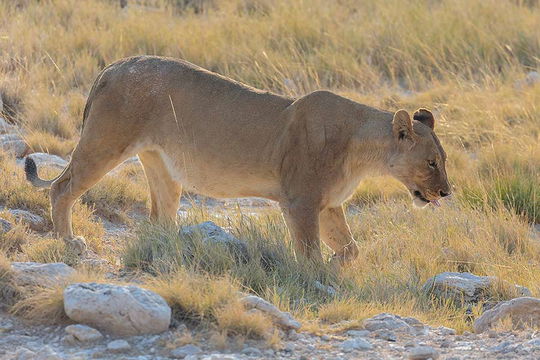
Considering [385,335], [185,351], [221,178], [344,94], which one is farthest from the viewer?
[344,94]

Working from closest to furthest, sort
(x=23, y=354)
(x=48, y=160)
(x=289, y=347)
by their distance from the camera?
(x=23, y=354) → (x=289, y=347) → (x=48, y=160)

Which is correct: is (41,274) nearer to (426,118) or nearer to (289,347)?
(289,347)

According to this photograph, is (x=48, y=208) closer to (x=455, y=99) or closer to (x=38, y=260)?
(x=38, y=260)

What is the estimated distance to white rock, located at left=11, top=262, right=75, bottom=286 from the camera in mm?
6441

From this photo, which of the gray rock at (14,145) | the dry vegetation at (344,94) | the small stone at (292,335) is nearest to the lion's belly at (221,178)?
the dry vegetation at (344,94)

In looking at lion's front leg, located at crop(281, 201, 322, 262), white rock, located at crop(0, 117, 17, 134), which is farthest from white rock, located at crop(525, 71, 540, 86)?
lion's front leg, located at crop(281, 201, 322, 262)

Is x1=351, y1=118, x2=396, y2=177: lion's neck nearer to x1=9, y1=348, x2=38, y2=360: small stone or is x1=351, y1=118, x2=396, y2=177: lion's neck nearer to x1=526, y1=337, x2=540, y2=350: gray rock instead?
x1=526, y1=337, x2=540, y2=350: gray rock

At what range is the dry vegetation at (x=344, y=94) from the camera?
7355mm

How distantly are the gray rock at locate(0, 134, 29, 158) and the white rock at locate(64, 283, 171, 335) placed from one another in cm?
514

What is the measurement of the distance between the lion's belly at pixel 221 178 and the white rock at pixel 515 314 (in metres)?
1.99

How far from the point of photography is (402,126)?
8164 mm

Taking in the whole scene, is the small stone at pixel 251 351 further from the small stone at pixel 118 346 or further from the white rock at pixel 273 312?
the small stone at pixel 118 346

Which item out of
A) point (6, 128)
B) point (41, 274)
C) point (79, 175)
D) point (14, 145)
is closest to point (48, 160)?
point (14, 145)

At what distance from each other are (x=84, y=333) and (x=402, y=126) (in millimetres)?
3228
